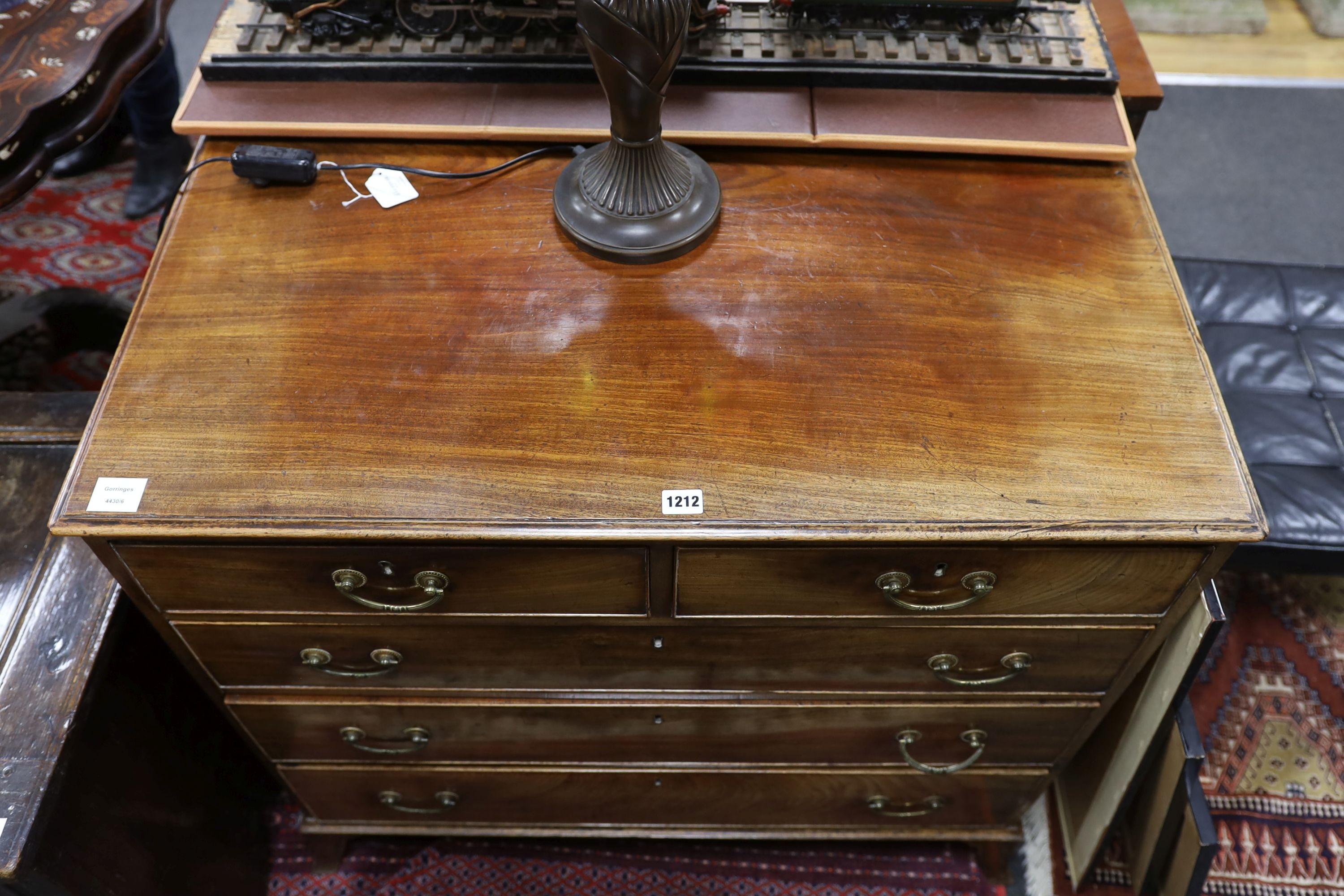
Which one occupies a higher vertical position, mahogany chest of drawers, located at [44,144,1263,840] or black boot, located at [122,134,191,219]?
mahogany chest of drawers, located at [44,144,1263,840]

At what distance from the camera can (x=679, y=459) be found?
32.3 inches

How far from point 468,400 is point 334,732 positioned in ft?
1.64

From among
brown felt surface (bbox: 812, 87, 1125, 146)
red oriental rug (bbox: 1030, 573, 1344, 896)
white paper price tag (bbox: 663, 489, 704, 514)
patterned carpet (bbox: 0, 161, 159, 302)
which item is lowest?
red oriental rug (bbox: 1030, 573, 1344, 896)

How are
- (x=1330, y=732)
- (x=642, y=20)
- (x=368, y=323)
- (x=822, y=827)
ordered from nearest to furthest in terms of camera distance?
(x=642, y=20), (x=368, y=323), (x=822, y=827), (x=1330, y=732)

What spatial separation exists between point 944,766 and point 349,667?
67cm

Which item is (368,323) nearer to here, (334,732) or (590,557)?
(590,557)

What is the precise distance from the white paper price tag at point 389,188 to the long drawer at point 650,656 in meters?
0.41

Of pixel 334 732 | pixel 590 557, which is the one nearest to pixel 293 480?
pixel 590 557

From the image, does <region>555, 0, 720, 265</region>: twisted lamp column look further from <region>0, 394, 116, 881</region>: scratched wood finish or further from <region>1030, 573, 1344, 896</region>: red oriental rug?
<region>1030, 573, 1344, 896</region>: red oriental rug

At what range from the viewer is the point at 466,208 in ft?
3.25

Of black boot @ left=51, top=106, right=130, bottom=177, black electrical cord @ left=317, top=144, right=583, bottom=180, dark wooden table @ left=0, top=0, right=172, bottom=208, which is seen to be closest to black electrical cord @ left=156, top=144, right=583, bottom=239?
black electrical cord @ left=317, top=144, right=583, bottom=180

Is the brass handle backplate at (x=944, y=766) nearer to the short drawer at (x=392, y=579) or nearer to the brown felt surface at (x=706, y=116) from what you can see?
the short drawer at (x=392, y=579)

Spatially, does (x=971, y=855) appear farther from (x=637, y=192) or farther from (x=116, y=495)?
(x=116, y=495)

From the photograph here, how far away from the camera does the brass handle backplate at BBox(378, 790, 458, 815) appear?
4.09 feet
